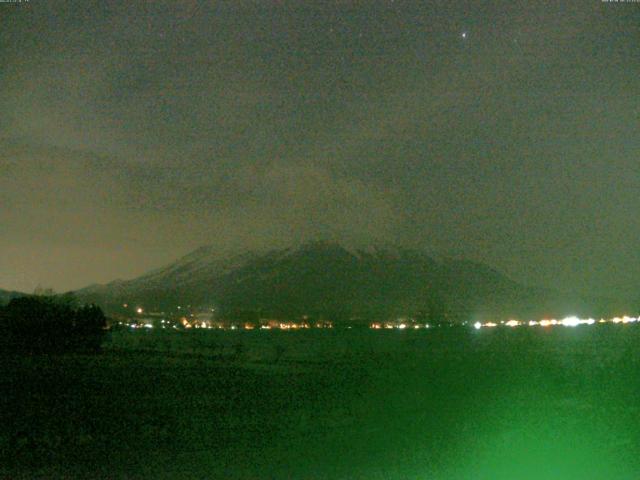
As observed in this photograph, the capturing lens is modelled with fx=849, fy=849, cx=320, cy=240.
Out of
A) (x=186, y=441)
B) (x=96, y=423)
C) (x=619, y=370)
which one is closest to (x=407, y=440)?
(x=186, y=441)

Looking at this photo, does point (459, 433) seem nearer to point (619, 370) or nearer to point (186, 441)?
A: point (186, 441)

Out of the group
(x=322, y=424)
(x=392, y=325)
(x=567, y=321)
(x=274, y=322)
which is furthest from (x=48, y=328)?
(x=567, y=321)

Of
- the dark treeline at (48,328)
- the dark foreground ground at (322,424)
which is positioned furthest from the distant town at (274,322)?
the dark foreground ground at (322,424)

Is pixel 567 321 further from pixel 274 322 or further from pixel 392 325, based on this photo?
pixel 274 322

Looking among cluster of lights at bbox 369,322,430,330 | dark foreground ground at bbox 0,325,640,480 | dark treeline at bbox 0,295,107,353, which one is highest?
cluster of lights at bbox 369,322,430,330

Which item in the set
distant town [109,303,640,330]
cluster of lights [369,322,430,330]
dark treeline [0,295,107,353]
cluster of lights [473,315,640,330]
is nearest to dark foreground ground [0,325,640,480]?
dark treeline [0,295,107,353]

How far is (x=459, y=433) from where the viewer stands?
18.3m

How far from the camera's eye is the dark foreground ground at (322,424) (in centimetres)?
1420

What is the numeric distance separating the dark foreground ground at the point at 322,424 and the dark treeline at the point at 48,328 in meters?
18.8

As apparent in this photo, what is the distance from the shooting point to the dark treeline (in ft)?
172

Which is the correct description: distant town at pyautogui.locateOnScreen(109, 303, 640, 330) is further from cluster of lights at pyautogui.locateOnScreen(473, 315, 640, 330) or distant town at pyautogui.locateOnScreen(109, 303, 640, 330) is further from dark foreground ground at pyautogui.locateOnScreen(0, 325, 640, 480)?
dark foreground ground at pyautogui.locateOnScreen(0, 325, 640, 480)

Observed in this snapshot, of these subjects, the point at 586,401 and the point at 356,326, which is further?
the point at 356,326

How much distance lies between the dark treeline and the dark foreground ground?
18754 millimetres

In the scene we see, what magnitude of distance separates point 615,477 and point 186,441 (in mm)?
8101
